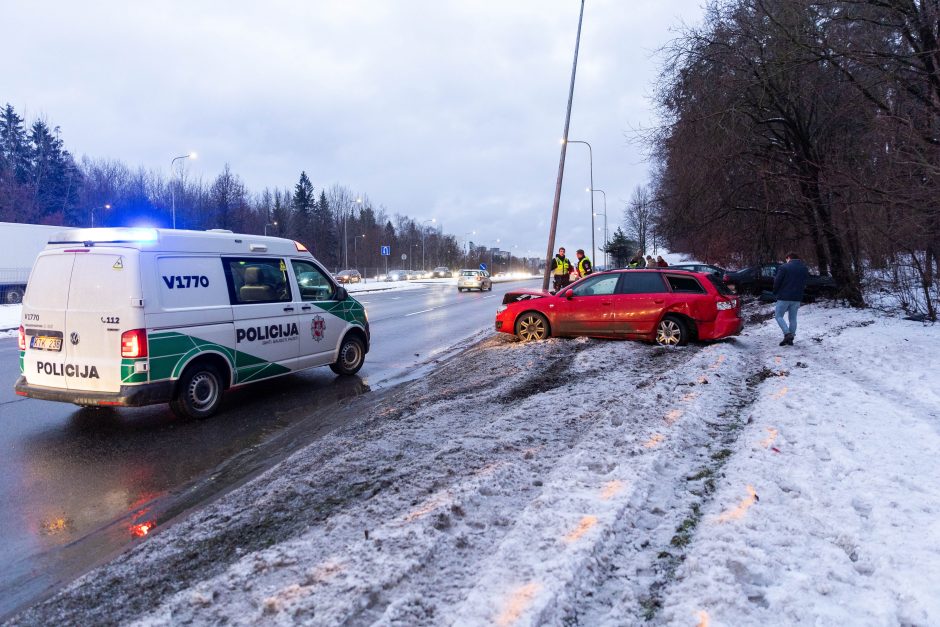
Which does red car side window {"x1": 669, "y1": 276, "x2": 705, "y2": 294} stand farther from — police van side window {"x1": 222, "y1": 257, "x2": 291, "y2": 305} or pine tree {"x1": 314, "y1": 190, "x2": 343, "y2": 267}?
pine tree {"x1": 314, "y1": 190, "x2": 343, "y2": 267}

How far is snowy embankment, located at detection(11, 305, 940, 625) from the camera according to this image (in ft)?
8.62

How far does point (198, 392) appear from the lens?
22.0 feet

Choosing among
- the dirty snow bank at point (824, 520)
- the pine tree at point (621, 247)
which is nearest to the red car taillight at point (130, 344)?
the dirty snow bank at point (824, 520)

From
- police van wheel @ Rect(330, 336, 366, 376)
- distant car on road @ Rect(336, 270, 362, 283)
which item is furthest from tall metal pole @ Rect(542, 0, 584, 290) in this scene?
distant car on road @ Rect(336, 270, 362, 283)

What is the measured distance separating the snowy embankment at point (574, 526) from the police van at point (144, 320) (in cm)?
206

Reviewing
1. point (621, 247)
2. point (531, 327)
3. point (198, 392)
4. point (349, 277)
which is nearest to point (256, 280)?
point (198, 392)

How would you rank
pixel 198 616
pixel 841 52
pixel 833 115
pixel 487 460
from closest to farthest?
pixel 198 616 < pixel 487 460 < pixel 841 52 < pixel 833 115

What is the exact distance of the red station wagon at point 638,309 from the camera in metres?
10.5

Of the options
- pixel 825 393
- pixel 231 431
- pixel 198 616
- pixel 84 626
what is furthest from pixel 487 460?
pixel 825 393

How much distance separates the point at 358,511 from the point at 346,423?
2.83m

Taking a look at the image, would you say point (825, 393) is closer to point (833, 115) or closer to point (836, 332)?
point (836, 332)

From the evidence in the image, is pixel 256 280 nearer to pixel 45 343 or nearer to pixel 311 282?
pixel 311 282

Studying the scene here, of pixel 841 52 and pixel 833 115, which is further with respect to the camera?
pixel 833 115

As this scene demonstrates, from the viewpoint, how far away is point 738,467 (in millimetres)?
4215
